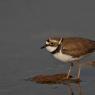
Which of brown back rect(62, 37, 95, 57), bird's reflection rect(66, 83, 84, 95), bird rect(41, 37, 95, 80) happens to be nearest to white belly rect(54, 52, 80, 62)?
bird rect(41, 37, 95, 80)

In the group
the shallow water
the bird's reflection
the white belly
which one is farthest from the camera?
the white belly

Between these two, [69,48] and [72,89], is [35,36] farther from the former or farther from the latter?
[72,89]

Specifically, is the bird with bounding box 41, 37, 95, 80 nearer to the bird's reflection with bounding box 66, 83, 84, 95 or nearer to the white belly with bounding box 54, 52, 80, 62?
the white belly with bounding box 54, 52, 80, 62

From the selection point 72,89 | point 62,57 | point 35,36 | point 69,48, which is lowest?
point 72,89

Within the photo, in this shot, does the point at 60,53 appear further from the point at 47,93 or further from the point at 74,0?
the point at 74,0

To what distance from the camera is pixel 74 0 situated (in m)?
16.7

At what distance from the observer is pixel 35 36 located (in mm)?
14234

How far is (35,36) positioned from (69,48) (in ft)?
7.24

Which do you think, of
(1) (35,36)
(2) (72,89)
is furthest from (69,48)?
(1) (35,36)

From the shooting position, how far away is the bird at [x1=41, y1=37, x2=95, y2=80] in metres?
12.0

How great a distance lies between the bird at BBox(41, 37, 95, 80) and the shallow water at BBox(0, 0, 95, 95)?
0.37 m

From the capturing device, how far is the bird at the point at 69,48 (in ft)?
39.5

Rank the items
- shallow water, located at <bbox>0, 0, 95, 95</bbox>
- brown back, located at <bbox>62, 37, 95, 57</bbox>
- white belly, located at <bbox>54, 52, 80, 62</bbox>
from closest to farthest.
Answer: shallow water, located at <bbox>0, 0, 95, 95</bbox> → white belly, located at <bbox>54, 52, 80, 62</bbox> → brown back, located at <bbox>62, 37, 95, 57</bbox>

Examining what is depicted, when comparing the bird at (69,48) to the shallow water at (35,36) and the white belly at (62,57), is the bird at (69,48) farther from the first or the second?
the shallow water at (35,36)
